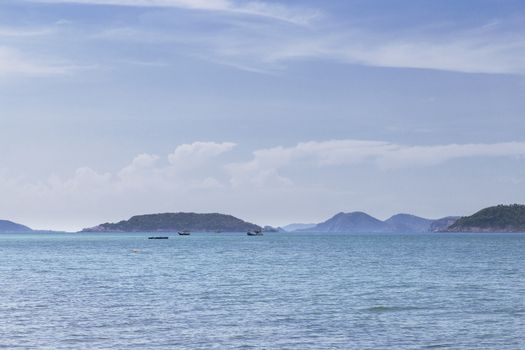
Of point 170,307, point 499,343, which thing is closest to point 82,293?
point 170,307

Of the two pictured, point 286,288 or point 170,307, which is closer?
point 170,307

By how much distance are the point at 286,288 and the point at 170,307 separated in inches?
846

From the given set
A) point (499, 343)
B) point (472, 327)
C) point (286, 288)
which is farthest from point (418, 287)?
point (499, 343)

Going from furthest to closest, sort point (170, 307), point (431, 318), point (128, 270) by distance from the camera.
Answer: point (128, 270)
point (170, 307)
point (431, 318)

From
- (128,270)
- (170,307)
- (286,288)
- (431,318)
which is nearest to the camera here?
(431,318)

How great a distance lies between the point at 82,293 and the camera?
2955 inches

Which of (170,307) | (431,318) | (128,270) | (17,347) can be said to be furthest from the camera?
(128,270)

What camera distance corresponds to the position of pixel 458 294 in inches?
2874

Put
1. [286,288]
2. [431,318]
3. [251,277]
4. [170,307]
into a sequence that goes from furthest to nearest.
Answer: [251,277] < [286,288] < [170,307] < [431,318]

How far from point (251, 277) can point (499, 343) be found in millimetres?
54719

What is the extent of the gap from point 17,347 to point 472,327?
29376 mm

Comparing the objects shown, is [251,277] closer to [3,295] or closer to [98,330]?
[3,295]

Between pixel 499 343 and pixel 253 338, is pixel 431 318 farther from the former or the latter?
pixel 253 338

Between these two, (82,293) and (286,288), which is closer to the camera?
(82,293)
